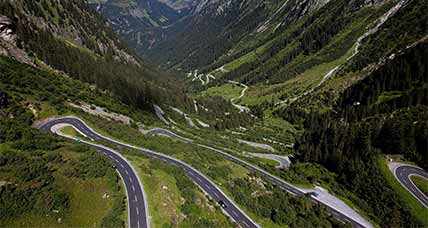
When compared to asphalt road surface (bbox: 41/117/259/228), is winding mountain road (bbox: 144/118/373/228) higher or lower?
lower

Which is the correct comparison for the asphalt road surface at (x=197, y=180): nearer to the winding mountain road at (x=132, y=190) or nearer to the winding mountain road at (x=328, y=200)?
the winding mountain road at (x=132, y=190)

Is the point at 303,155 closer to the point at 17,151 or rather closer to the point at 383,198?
the point at 383,198

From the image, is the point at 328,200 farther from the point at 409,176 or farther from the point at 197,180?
the point at 197,180

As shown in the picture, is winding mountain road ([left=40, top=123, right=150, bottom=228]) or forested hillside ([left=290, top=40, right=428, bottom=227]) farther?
forested hillside ([left=290, top=40, right=428, bottom=227])

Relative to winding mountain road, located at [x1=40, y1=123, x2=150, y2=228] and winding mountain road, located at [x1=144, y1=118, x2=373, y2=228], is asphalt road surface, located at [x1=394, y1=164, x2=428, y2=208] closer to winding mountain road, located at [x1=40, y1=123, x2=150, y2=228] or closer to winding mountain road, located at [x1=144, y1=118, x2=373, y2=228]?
winding mountain road, located at [x1=144, y1=118, x2=373, y2=228]

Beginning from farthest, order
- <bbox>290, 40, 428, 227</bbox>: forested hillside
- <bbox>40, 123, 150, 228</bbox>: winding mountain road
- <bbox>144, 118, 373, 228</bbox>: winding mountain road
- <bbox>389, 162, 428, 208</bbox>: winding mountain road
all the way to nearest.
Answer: <bbox>290, 40, 428, 227</bbox>: forested hillside
<bbox>389, 162, 428, 208</bbox>: winding mountain road
<bbox>144, 118, 373, 228</bbox>: winding mountain road
<bbox>40, 123, 150, 228</bbox>: winding mountain road

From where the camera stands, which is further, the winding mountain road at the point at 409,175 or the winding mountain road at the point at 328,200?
the winding mountain road at the point at 409,175

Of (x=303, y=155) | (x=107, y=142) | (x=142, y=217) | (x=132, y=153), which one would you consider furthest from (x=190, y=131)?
(x=142, y=217)

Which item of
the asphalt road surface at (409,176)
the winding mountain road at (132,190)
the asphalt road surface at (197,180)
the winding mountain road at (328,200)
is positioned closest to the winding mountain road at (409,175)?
the asphalt road surface at (409,176)

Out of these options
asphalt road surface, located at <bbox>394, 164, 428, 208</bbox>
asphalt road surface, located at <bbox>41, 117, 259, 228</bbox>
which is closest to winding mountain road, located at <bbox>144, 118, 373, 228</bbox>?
asphalt road surface, located at <bbox>394, 164, 428, 208</bbox>
